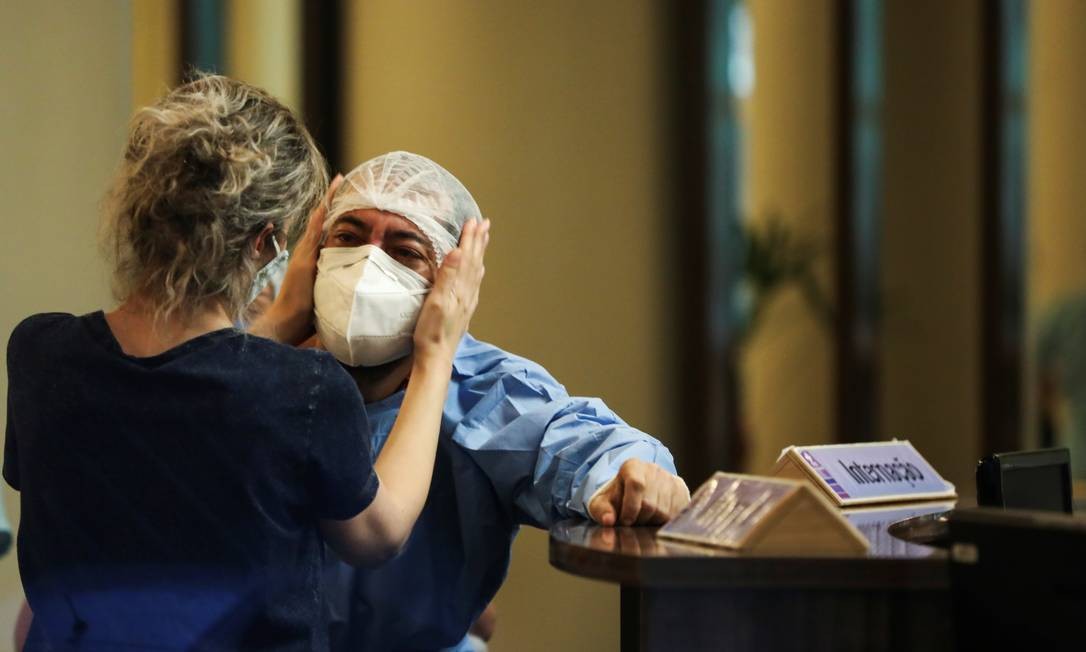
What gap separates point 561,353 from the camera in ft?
13.3

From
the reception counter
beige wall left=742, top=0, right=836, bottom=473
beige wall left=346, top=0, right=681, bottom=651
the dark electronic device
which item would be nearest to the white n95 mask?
the reception counter

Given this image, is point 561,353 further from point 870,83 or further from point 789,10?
point 789,10

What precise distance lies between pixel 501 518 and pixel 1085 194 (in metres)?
4.25

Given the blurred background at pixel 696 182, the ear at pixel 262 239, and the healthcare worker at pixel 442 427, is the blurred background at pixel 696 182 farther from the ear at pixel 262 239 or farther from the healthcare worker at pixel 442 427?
the ear at pixel 262 239

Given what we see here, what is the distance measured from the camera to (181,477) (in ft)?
4.36

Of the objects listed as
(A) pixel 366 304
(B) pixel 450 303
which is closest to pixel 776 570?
(B) pixel 450 303

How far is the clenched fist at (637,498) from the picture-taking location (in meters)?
1.57

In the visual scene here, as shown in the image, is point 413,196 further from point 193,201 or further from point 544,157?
point 544,157

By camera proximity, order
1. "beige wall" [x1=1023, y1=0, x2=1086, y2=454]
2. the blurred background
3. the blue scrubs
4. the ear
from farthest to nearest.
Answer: "beige wall" [x1=1023, y1=0, x2=1086, y2=454], the blurred background, the blue scrubs, the ear

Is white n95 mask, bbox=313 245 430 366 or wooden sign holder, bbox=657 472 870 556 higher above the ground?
white n95 mask, bbox=313 245 430 366

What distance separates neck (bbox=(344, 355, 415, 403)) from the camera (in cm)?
188

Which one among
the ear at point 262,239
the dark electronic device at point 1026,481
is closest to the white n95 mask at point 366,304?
the ear at point 262,239

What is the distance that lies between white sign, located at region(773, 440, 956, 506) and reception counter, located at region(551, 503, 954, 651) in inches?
12.0

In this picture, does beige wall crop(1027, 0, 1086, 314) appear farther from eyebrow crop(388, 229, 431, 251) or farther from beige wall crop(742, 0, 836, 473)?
eyebrow crop(388, 229, 431, 251)
